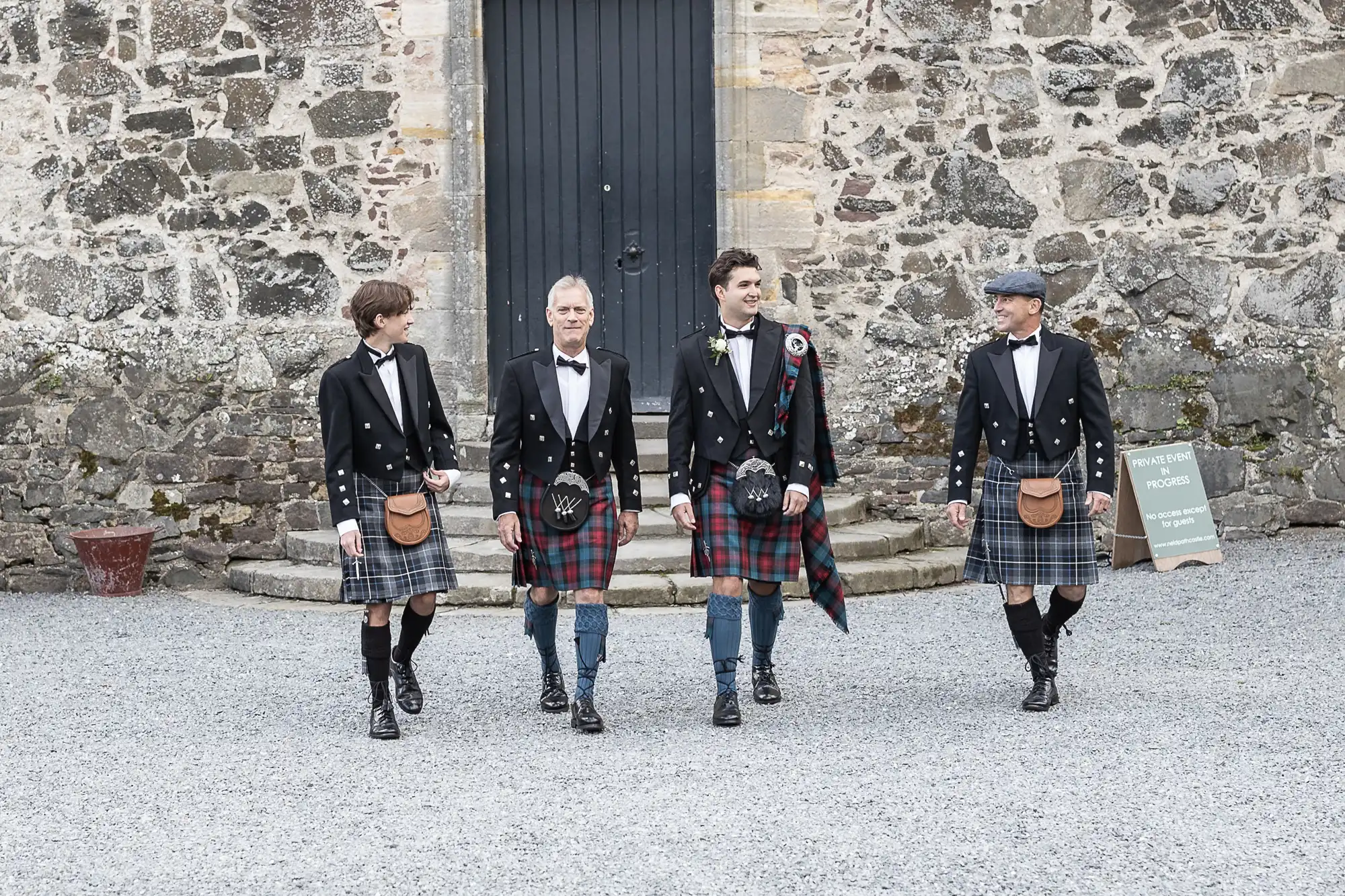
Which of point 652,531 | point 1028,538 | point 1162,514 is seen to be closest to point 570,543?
point 1028,538

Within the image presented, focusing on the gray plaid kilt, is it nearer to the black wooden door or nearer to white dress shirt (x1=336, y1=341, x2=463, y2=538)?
white dress shirt (x1=336, y1=341, x2=463, y2=538)

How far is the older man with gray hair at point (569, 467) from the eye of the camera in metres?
5.30

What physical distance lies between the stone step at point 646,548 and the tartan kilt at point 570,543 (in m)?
2.38

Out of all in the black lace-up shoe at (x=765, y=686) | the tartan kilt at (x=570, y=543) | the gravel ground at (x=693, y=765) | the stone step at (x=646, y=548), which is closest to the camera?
the gravel ground at (x=693, y=765)

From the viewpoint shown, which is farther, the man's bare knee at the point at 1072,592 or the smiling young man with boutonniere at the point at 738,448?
the man's bare knee at the point at 1072,592

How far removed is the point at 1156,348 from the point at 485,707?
5065 mm

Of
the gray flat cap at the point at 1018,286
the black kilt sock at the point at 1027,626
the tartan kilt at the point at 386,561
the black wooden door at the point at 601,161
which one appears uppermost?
the black wooden door at the point at 601,161

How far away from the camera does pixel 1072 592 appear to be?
5.52 m

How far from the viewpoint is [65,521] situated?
29.4 ft

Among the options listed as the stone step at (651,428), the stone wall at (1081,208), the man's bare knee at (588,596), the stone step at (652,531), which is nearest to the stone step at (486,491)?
the stone step at (652,531)

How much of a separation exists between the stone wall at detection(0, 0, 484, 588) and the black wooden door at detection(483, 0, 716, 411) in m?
0.47

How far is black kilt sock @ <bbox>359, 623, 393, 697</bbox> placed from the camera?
5.25 m

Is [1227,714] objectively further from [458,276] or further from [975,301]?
[458,276]

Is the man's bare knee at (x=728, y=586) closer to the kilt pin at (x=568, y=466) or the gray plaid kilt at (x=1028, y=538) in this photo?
the kilt pin at (x=568, y=466)
